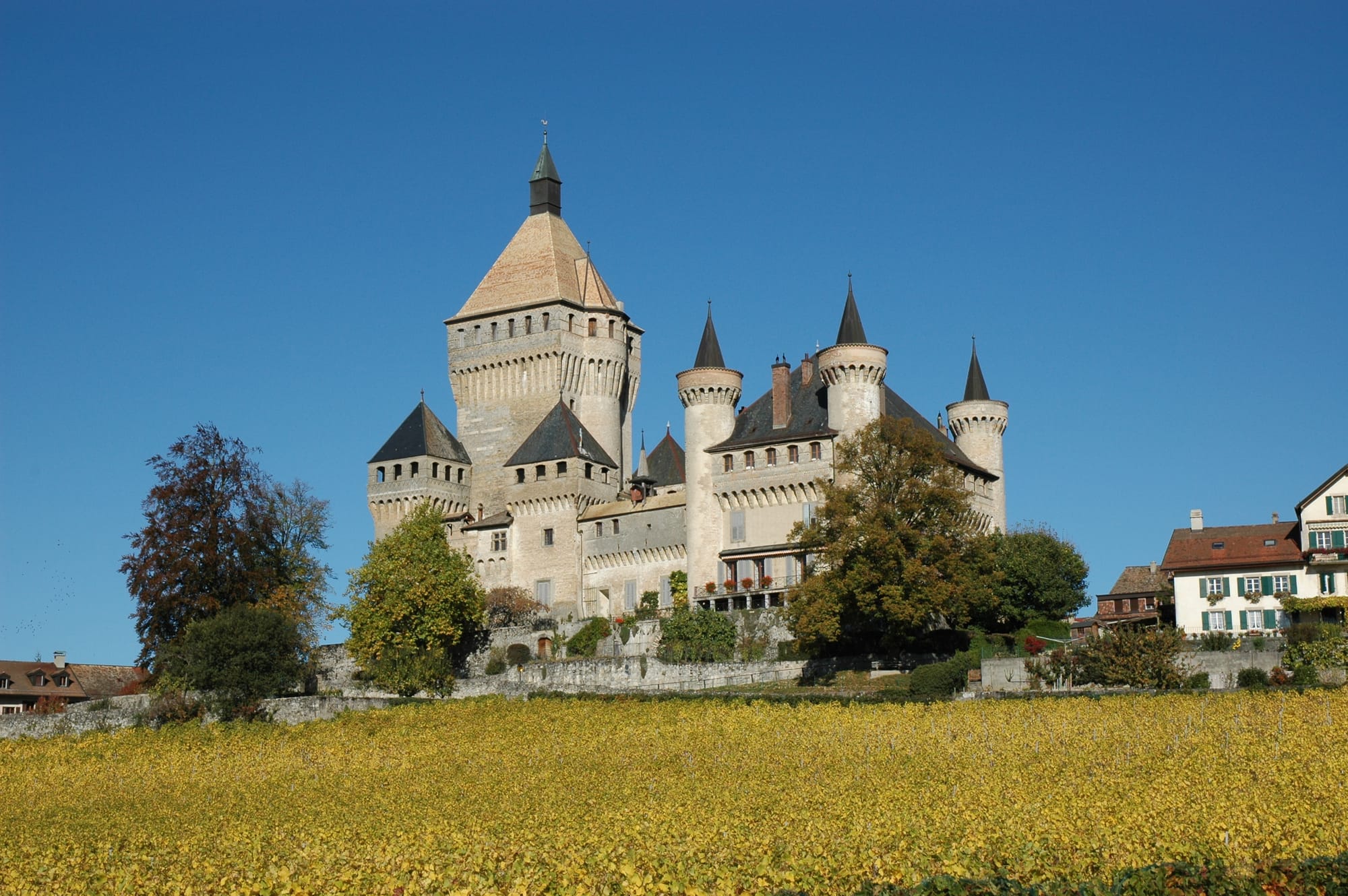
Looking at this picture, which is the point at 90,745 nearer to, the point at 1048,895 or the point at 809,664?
the point at 809,664

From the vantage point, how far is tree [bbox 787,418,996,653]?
5288 centimetres

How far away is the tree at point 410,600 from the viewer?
6644 cm

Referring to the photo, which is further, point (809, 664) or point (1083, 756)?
point (809, 664)

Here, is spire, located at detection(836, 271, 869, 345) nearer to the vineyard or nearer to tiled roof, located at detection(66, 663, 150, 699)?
the vineyard

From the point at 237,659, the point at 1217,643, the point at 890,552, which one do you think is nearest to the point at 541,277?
the point at 237,659

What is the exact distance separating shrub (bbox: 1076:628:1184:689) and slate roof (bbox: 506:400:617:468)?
31619 millimetres

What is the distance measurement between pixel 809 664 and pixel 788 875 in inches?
1373

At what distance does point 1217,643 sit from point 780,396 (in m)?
22.8

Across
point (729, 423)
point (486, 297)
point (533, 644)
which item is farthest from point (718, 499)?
point (486, 297)

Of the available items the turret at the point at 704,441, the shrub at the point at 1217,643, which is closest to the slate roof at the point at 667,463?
the turret at the point at 704,441

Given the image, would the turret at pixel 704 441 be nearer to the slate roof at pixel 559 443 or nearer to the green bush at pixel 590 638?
the green bush at pixel 590 638

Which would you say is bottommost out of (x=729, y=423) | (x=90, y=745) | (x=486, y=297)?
(x=90, y=745)

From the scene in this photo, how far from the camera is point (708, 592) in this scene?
217ft

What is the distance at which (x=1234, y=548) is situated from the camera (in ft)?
190
